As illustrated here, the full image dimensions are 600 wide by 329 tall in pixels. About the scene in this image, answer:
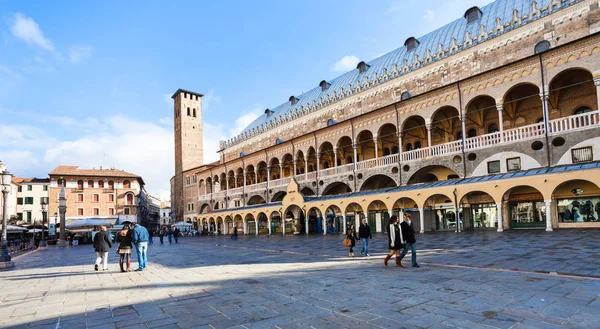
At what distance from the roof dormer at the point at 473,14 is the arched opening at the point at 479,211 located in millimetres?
15096

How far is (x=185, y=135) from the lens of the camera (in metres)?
64.2

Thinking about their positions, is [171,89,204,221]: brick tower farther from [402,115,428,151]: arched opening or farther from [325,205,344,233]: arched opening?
[402,115,428,151]: arched opening

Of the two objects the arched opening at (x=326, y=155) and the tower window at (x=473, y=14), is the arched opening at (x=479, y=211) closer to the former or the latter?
the arched opening at (x=326, y=155)

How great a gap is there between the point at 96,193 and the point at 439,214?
53367 mm

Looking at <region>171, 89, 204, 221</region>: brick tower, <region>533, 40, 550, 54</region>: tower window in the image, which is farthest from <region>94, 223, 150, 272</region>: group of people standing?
<region>171, 89, 204, 221</region>: brick tower

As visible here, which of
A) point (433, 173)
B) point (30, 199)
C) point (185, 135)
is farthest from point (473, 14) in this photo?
point (30, 199)

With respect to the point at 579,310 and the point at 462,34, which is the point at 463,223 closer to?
the point at 462,34

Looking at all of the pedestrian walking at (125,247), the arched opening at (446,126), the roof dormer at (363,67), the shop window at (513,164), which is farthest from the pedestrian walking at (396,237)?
the roof dormer at (363,67)

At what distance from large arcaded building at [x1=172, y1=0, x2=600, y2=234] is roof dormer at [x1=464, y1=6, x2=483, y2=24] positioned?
10 centimetres

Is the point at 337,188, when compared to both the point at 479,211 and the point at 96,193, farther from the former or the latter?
the point at 96,193

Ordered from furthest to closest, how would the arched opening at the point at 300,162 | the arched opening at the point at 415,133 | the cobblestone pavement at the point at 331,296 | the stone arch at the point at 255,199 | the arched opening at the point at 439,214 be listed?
the stone arch at the point at 255,199 → the arched opening at the point at 300,162 → the arched opening at the point at 415,133 → the arched opening at the point at 439,214 → the cobblestone pavement at the point at 331,296

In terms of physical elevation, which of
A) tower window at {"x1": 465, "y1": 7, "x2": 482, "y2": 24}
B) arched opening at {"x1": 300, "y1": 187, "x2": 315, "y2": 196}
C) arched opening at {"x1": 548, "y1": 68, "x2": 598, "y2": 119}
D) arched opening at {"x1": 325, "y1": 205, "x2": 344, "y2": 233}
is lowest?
arched opening at {"x1": 325, "y1": 205, "x2": 344, "y2": 233}

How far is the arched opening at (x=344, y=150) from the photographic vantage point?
1258 inches

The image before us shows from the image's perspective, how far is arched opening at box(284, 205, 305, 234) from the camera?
1257 inches
